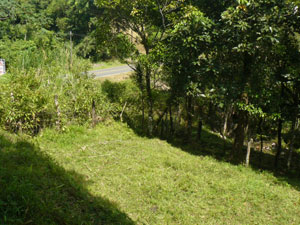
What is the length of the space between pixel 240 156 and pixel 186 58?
170 inches

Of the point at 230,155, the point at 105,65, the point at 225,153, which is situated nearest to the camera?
the point at 230,155

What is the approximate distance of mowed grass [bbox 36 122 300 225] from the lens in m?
6.40

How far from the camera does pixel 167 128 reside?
42.9 ft

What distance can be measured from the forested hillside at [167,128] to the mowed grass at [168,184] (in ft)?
0.12

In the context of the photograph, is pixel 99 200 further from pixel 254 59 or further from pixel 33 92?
pixel 254 59

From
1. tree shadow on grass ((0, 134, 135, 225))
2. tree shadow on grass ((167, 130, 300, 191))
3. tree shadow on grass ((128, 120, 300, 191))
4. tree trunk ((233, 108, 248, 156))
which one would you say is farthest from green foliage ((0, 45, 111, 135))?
tree trunk ((233, 108, 248, 156))

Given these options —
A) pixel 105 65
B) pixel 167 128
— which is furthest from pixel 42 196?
pixel 105 65

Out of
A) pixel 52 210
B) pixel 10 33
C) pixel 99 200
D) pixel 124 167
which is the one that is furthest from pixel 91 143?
pixel 10 33

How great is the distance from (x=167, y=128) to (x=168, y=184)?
570cm

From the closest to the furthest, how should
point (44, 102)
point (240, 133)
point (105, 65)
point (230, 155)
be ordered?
point (44, 102) → point (240, 133) → point (230, 155) → point (105, 65)

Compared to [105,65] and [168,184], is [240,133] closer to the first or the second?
[168,184]

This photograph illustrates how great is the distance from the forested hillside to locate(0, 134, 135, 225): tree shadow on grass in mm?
26

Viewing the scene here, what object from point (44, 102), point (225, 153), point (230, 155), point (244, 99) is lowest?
point (225, 153)

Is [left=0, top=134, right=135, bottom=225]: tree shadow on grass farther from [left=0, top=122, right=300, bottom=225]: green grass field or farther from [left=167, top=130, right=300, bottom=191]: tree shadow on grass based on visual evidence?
[left=167, top=130, right=300, bottom=191]: tree shadow on grass
